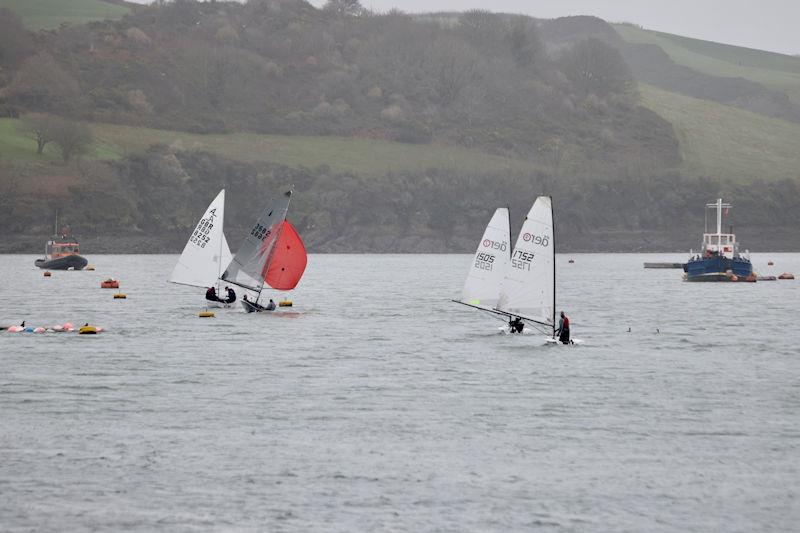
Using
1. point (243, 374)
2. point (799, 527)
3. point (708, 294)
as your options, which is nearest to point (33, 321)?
point (243, 374)

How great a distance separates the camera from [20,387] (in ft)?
179

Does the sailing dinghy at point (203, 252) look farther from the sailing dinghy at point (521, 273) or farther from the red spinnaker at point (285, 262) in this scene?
the sailing dinghy at point (521, 273)

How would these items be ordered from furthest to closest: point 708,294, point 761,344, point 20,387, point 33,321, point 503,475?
1. point 708,294
2. point 33,321
3. point 761,344
4. point 20,387
5. point 503,475

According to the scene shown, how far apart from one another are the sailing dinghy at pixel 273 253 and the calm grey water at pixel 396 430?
266 inches

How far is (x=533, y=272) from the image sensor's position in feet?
227

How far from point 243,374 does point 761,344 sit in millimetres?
34874

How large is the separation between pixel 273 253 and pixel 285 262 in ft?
4.22

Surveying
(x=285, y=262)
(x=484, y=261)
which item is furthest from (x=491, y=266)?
(x=285, y=262)

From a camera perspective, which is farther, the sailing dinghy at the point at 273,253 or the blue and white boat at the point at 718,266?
the blue and white boat at the point at 718,266

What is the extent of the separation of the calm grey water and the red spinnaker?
7003 millimetres

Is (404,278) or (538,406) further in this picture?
(404,278)

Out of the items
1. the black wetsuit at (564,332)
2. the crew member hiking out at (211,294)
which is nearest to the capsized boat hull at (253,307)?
the crew member hiking out at (211,294)

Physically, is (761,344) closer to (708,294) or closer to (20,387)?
(20,387)

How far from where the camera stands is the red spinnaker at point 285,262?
3644 inches
